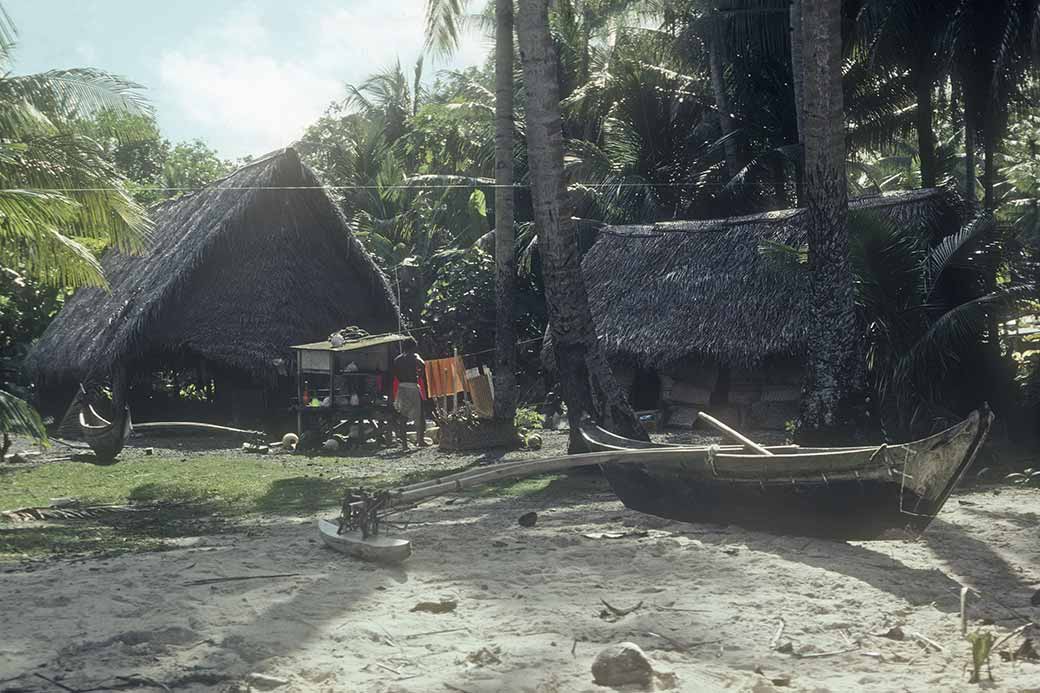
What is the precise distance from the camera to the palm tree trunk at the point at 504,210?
15867mm

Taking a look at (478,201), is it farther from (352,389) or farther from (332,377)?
(332,377)

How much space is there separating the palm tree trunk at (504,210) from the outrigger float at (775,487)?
7252 mm

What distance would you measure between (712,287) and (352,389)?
5.63m

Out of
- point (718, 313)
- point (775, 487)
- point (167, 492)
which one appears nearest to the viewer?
point (775, 487)

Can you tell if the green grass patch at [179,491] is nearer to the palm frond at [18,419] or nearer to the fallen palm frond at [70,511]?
the fallen palm frond at [70,511]

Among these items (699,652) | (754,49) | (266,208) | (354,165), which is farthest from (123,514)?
(354,165)

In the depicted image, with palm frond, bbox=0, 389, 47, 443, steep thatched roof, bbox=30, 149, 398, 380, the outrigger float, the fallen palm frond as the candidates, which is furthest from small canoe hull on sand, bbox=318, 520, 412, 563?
steep thatched roof, bbox=30, 149, 398, 380

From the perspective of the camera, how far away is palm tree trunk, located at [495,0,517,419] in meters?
15.9

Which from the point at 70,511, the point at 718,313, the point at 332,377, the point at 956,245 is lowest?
the point at 70,511

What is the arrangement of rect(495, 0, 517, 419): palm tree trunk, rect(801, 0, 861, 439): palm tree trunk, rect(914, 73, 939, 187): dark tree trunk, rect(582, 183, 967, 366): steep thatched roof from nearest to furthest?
rect(801, 0, 861, 439): palm tree trunk < rect(495, 0, 517, 419): palm tree trunk < rect(582, 183, 967, 366): steep thatched roof < rect(914, 73, 939, 187): dark tree trunk

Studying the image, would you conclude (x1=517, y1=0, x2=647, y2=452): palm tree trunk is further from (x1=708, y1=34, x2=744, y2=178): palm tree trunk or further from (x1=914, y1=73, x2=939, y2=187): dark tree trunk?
(x1=708, y1=34, x2=744, y2=178): palm tree trunk

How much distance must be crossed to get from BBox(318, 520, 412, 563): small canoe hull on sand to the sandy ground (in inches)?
3.7

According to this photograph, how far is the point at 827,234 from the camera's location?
11492 millimetres

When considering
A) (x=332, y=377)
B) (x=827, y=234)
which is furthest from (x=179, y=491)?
(x=827, y=234)
